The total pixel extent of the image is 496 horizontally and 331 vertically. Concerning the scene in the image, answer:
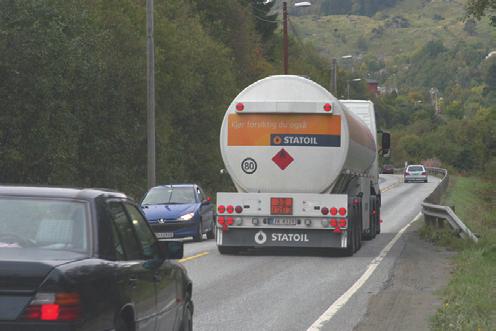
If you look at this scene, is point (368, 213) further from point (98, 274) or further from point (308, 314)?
point (98, 274)

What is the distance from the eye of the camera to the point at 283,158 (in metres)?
23.3

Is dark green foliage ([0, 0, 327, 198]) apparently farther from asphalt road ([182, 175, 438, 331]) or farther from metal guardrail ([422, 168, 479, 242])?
metal guardrail ([422, 168, 479, 242])

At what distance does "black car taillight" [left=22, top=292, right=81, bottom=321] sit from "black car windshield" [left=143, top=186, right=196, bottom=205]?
23.0m

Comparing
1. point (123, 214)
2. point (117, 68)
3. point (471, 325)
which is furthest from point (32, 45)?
point (123, 214)

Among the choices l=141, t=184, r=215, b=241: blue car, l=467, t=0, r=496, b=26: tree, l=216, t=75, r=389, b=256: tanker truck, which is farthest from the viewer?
l=467, t=0, r=496, b=26: tree

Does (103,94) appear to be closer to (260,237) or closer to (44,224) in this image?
(260,237)

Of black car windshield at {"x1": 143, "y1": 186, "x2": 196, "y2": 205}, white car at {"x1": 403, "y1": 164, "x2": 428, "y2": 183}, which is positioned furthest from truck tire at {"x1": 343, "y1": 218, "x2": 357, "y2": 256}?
white car at {"x1": 403, "y1": 164, "x2": 428, "y2": 183}

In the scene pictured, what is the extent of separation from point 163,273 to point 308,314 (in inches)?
211

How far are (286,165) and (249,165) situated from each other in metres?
0.74

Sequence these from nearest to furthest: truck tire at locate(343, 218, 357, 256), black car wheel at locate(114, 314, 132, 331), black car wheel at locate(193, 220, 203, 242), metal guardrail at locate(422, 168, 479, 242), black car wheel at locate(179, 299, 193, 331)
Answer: black car wheel at locate(114, 314, 132, 331) → black car wheel at locate(179, 299, 193, 331) → truck tire at locate(343, 218, 357, 256) → metal guardrail at locate(422, 168, 479, 242) → black car wheel at locate(193, 220, 203, 242)

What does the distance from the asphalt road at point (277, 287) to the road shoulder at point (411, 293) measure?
7.5 inches

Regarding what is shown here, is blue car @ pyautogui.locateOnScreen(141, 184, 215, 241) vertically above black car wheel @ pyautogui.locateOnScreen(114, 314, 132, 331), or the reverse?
black car wheel @ pyautogui.locateOnScreen(114, 314, 132, 331)

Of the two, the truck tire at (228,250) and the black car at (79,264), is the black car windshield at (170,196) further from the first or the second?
the black car at (79,264)

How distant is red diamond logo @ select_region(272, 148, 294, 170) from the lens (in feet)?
76.5
